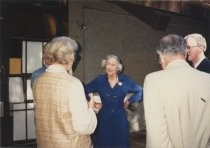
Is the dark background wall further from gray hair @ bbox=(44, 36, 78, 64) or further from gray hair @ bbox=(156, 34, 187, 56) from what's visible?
gray hair @ bbox=(156, 34, 187, 56)

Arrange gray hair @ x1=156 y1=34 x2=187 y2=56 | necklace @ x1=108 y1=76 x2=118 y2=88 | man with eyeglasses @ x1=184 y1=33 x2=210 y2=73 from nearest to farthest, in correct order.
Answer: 1. gray hair @ x1=156 y1=34 x2=187 y2=56
2. man with eyeglasses @ x1=184 y1=33 x2=210 y2=73
3. necklace @ x1=108 y1=76 x2=118 y2=88

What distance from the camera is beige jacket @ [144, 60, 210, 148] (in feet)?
8.72

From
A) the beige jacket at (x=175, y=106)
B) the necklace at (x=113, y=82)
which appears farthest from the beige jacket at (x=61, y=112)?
the necklace at (x=113, y=82)

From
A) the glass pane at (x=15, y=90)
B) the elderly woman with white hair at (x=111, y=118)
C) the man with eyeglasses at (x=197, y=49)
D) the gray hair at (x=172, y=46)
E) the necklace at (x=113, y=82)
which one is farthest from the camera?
the glass pane at (x=15, y=90)

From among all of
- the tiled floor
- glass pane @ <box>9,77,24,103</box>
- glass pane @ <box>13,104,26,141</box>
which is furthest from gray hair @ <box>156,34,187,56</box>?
the tiled floor

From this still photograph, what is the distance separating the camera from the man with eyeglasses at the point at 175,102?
2662mm

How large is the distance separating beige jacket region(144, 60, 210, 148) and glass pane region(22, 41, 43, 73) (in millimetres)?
3732

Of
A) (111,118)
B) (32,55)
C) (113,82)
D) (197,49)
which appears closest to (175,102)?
(197,49)

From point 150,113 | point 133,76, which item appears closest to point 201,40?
point 150,113

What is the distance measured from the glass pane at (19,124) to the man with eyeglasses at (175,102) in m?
3.66

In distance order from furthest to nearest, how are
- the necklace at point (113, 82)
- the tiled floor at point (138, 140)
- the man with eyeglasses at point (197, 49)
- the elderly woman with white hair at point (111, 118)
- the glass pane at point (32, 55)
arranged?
the tiled floor at point (138, 140) < the glass pane at point (32, 55) < the necklace at point (113, 82) < the elderly woman with white hair at point (111, 118) < the man with eyeglasses at point (197, 49)

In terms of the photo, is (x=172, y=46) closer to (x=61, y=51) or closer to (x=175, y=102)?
(x=175, y=102)

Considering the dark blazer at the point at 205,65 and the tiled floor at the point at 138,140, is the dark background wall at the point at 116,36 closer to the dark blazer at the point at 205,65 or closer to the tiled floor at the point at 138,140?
the tiled floor at the point at 138,140

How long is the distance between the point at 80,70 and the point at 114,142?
2.44m
